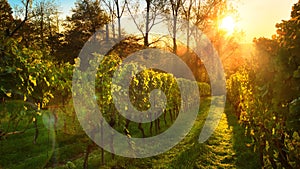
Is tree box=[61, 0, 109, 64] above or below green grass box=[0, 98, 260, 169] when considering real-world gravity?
above

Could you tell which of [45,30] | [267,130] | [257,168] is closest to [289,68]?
[267,130]

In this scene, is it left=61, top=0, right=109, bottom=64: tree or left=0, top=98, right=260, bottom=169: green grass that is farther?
left=61, top=0, right=109, bottom=64: tree

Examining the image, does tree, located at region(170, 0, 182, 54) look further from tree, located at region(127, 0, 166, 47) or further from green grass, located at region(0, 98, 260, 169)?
green grass, located at region(0, 98, 260, 169)

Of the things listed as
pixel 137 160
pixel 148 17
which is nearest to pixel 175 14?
pixel 148 17

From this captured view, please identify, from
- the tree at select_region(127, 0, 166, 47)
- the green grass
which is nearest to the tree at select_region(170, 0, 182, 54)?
the tree at select_region(127, 0, 166, 47)

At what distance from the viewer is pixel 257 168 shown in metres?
6.86

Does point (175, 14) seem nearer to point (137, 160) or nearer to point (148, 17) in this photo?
point (148, 17)

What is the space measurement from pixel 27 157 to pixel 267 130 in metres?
8.04

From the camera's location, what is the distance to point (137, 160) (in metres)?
8.26

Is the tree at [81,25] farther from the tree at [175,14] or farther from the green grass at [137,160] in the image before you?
the green grass at [137,160]

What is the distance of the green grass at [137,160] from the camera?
7.77 metres

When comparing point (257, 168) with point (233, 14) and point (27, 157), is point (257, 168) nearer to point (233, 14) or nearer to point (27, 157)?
point (27, 157)

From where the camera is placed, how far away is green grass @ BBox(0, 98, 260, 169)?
25.5 ft

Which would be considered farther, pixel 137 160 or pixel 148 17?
pixel 148 17
